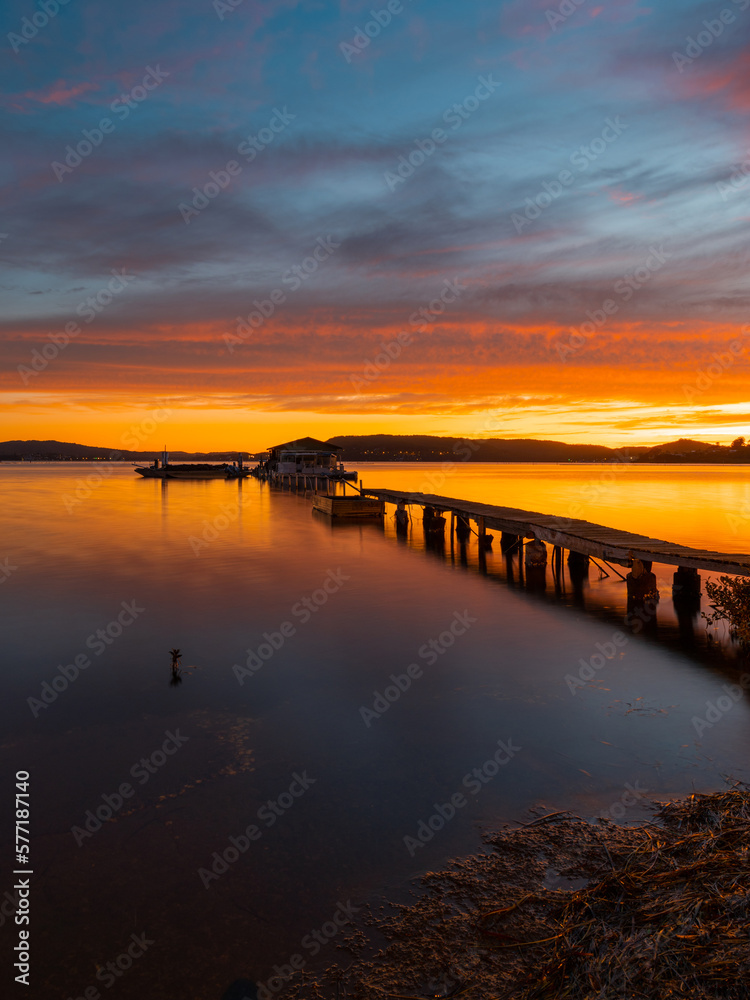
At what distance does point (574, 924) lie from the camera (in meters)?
4.34

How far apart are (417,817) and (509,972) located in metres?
2.23

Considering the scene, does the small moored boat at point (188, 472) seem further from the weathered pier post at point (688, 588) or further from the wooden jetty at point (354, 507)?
the weathered pier post at point (688, 588)

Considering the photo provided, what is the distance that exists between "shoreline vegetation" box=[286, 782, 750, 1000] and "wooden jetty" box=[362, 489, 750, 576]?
8.79 meters

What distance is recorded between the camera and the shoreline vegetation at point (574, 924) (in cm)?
363

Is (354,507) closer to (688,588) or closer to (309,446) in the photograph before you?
(688,588)

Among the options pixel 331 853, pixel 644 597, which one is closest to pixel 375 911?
pixel 331 853

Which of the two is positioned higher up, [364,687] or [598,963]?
[598,963]

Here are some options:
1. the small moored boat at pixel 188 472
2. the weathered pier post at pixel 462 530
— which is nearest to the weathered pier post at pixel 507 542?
the weathered pier post at pixel 462 530

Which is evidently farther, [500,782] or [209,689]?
[209,689]

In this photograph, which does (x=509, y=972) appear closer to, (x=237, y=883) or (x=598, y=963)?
(x=598, y=963)

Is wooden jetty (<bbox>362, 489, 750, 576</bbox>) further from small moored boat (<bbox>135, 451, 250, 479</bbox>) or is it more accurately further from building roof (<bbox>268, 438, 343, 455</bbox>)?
small moored boat (<bbox>135, 451, 250, 479</bbox>)

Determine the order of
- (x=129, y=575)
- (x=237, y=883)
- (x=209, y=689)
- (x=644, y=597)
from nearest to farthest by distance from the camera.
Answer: (x=237, y=883)
(x=209, y=689)
(x=644, y=597)
(x=129, y=575)

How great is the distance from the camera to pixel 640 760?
761cm

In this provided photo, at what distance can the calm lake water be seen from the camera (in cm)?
505
